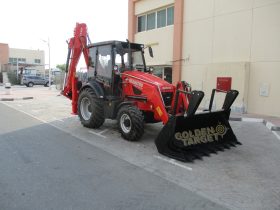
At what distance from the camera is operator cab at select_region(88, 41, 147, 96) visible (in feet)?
29.6

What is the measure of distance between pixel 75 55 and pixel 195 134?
559 centimetres

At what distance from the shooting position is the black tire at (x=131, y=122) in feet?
25.2

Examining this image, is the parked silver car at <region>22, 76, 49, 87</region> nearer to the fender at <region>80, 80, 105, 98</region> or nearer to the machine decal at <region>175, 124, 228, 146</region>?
the fender at <region>80, 80, 105, 98</region>

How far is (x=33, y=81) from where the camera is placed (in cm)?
4262

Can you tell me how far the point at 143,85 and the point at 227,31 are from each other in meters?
8.30

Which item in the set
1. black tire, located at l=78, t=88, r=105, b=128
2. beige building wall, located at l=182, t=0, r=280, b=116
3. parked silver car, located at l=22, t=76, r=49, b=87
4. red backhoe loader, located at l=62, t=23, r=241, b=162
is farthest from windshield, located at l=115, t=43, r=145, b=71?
parked silver car, located at l=22, t=76, r=49, b=87

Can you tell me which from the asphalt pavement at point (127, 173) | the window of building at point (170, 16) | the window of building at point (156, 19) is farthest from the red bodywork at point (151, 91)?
the window of building at point (156, 19)

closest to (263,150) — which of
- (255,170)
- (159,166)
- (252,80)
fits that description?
(255,170)

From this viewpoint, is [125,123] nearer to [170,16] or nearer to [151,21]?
[170,16]

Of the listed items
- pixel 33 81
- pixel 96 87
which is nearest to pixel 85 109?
pixel 96 87

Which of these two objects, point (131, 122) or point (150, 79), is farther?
point (150, 79)

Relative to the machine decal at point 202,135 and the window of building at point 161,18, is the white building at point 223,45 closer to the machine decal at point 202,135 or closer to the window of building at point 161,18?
the window of building at point 161,18

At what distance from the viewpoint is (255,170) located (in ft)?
19.7

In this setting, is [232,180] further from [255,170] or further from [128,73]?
[128,73]
